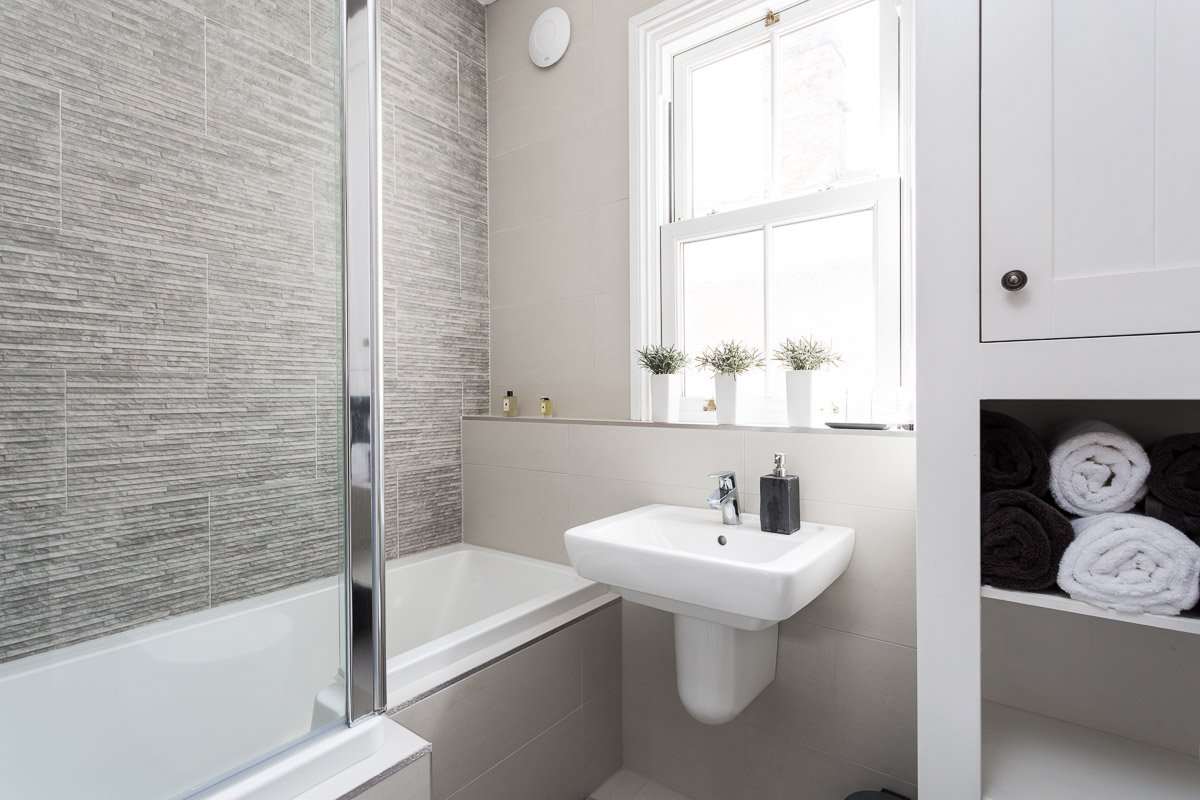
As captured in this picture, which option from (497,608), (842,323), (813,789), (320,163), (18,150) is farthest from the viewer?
(497,608)

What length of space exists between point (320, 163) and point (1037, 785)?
153 centimetres

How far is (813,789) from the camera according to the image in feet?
4.95

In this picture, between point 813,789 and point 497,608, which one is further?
point 497,608

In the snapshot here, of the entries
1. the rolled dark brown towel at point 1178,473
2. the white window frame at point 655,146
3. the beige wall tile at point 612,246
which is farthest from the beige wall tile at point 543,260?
the rolled dark brown towel at point 1178,473

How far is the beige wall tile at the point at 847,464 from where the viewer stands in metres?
1.36

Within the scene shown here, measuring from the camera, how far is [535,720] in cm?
150

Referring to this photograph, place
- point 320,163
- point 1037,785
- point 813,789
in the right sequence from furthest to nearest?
point 813,789 < point 320,163 < point 1037,785

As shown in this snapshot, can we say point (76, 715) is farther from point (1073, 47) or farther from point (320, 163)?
point (1073, 47)

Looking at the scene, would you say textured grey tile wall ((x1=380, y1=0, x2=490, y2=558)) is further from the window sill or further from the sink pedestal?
the sink pedestal

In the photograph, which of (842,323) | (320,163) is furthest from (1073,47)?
(320,163)

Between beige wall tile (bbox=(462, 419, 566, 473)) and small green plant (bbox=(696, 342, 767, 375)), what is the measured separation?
590 mm

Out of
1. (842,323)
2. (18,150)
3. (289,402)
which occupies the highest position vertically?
(18,150)

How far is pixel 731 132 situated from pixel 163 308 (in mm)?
1619

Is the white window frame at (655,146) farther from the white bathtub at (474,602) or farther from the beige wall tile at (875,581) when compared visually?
the beige wall tile at (875,581)
